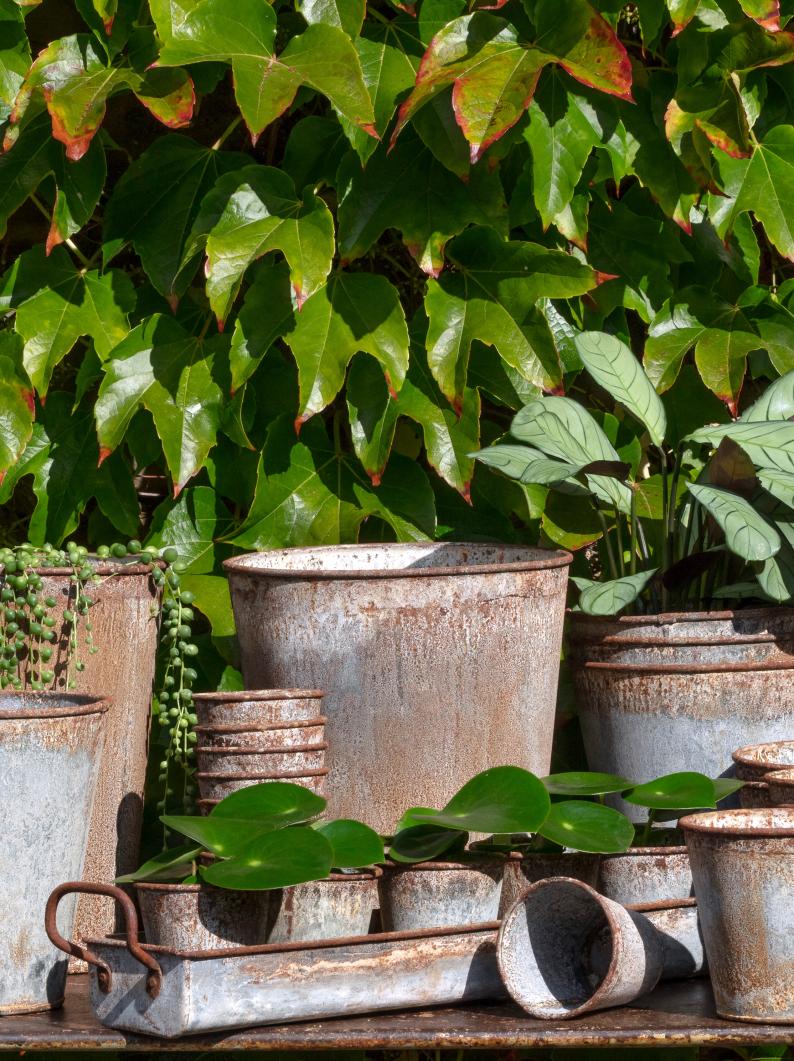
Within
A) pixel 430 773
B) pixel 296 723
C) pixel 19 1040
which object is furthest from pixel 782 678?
pixel 19 1040

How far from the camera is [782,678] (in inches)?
57.4

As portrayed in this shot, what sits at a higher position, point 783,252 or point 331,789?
point 783,252

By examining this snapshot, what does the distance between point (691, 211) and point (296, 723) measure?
958mm

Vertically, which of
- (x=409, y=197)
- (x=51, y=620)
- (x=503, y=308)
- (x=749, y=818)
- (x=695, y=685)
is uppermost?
(x=409, y=197)

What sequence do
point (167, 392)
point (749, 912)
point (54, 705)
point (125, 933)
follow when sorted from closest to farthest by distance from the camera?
point (749, 912) → point (125, 933) → point (54, 705) → point (167, 392)

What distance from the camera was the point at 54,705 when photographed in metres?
1.33

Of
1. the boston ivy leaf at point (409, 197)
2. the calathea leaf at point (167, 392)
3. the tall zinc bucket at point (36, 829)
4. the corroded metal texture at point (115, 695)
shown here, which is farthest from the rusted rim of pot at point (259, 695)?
the boston ivy leaf at point (409, 197)

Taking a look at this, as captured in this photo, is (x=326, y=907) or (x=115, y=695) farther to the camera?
(x=115, y=695)

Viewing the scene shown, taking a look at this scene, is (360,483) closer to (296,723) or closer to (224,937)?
(296,723)

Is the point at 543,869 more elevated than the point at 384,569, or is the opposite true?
the point at 384,569

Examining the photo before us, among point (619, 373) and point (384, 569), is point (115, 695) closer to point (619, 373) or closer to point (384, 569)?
point (384, 569)

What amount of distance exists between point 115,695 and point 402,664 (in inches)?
12.8

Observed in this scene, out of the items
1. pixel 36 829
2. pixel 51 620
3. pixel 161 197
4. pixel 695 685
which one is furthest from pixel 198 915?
pixel 161 197

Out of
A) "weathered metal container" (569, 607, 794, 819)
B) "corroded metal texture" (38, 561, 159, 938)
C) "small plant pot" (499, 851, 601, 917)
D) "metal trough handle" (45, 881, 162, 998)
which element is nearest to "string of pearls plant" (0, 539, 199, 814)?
"corroded metal texture" (38, 561, 159, 938)
